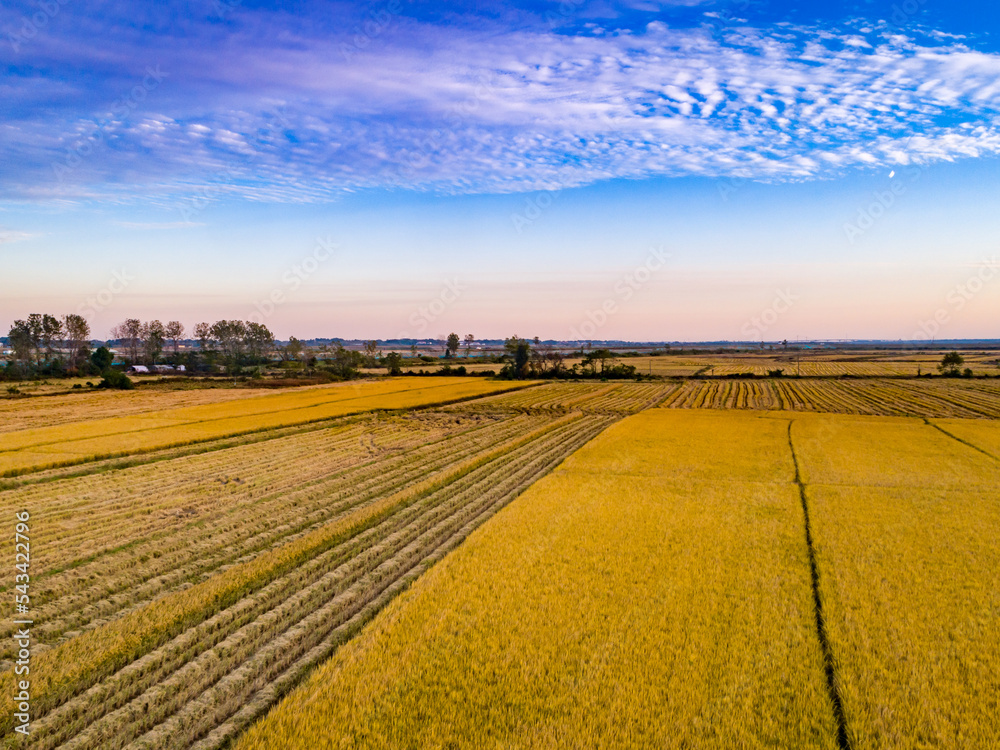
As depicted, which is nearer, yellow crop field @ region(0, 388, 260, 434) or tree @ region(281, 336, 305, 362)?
yellow crop field @ region(0, 388, 260, 434)

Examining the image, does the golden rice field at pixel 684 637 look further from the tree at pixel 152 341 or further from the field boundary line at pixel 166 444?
the tree at pixel 152 341

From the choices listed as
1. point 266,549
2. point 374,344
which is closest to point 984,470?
point 266,549

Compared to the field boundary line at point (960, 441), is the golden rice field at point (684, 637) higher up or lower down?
higher up

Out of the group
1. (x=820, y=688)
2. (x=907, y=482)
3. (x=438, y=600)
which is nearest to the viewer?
(x=820, y=688)

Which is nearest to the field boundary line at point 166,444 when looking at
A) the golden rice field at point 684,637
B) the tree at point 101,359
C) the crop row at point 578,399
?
the crop row at point 578,399

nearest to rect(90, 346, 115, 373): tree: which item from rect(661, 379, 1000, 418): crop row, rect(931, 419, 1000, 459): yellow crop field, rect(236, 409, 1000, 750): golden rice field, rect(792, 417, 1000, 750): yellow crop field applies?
rect(661, 379, 1000, 418): crop row

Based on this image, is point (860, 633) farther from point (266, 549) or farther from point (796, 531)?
point (266, 549)

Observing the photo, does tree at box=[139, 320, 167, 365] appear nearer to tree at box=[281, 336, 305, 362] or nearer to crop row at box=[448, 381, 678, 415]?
tree at box=[281, 336, 305, 362]
